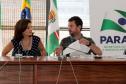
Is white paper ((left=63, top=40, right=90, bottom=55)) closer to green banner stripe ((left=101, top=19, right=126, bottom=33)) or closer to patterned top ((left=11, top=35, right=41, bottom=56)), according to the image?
patterned top ((left=11, top=35, right=41, bottom=56))

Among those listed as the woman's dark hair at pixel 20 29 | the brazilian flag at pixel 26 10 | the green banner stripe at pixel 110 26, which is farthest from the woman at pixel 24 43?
A: the green banner stripe at pixel 110 26

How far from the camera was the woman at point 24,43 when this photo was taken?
330 centimetres

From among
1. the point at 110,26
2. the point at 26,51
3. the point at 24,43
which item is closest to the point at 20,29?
the point at 24,43

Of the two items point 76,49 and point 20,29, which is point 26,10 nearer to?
point 20,29

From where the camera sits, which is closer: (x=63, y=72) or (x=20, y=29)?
(x=63, y=72)

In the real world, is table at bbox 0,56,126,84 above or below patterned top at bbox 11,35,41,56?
below

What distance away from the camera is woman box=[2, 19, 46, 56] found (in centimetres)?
330

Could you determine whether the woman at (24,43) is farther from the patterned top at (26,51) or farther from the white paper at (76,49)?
the white paper at (76,49)

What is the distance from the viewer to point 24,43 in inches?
132

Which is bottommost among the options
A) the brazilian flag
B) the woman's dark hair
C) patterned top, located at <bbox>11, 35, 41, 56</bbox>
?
patterned top, located at <bbox>11, 35, 41, 56</bbox>

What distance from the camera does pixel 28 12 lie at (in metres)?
4.52

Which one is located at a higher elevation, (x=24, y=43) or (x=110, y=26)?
(x=110, y=26)

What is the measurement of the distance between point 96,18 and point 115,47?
0.55m

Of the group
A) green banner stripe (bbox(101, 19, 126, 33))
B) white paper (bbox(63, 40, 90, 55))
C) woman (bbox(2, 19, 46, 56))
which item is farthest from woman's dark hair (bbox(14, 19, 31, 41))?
green banner stripe (bbox(101, 19, 126, 33))
